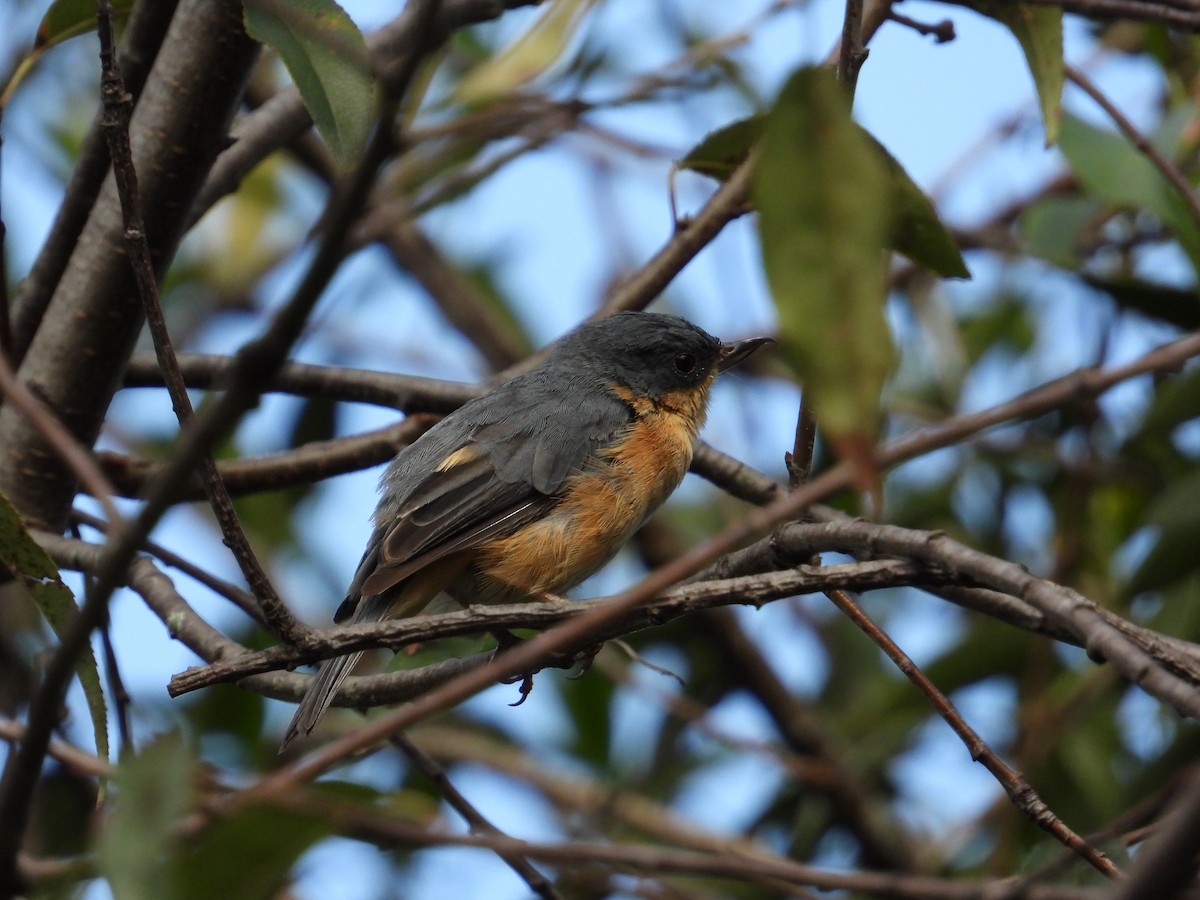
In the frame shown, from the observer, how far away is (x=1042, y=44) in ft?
11.4

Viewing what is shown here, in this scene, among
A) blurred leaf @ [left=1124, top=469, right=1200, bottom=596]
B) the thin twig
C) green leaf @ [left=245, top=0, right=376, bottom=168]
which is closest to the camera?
green leaf @ [left=245, top=0, right=376, bottom=168]

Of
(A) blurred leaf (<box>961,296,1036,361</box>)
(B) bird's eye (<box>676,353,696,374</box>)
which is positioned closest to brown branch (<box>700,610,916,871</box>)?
(B) bird's eye (<box>676,353,696,374</box>)

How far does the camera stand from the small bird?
414cm

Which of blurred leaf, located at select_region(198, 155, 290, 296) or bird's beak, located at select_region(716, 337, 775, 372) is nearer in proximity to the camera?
bird's beak, located at select_region(716, 337, 775, 372)

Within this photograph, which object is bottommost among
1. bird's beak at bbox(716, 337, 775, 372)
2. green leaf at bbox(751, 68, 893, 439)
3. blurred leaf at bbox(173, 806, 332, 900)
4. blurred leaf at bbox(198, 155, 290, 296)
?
blurred leaf at bbox(173, 806, 332, 900)

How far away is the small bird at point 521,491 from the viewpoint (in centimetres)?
414

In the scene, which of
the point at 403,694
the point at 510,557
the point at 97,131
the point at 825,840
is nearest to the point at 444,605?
the point at 510,557

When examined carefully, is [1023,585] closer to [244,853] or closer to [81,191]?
[244,853]

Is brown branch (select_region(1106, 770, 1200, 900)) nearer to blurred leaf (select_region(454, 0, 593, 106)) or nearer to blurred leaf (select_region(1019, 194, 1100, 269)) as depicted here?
blurred leaf (select_region(1019, 194, 1100, 269))

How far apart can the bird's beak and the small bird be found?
4cm

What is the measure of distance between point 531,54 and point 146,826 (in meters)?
3.74

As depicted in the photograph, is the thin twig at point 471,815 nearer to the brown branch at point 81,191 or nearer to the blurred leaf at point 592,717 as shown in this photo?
the brown branch at point 81,191

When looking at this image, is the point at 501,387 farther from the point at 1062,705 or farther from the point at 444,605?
the point at 1062,705

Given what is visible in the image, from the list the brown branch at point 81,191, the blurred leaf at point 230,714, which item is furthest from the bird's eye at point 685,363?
the brown branch at point 81,191
